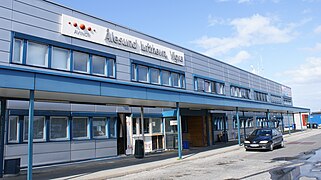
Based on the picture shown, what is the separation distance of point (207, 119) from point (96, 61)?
12.9 m

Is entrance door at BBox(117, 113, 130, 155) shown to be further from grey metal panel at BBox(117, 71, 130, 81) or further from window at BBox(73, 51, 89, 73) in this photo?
window at BBox(73, 51, 89, 73)

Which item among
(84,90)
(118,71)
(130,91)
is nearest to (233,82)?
(118,71)

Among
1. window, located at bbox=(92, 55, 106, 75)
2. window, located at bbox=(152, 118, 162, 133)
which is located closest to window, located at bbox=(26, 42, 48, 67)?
window, located at bbox=(92, 55, 106, 75)

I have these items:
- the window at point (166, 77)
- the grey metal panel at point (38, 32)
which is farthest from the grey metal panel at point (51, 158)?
the window at point (166, 77)

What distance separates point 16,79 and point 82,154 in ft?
26.7

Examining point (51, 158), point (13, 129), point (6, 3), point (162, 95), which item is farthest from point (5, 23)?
point (162, 95)

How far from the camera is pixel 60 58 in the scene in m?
15.7

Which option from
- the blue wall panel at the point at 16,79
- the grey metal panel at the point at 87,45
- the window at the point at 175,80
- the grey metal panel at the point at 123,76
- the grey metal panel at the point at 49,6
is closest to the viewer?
the blue wall panel at the point at 16,79

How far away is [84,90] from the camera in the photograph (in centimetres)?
1145

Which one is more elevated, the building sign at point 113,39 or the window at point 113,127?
the building sign at point 113,39

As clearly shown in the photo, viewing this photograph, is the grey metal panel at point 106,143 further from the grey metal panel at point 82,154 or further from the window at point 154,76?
the window at point 154,76

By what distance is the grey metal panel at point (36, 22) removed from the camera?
45.6 feet

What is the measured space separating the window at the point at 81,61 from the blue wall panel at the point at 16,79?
670 centimetres

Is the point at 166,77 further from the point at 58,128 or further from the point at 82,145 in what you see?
the point at 58,128
